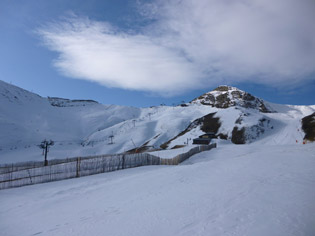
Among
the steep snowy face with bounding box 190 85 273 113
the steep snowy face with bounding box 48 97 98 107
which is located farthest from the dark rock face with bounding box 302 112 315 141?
the steep snowy face with bounding box 48 97 98 107

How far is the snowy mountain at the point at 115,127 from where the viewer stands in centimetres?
5938

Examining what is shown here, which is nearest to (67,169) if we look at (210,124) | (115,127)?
(210,124)

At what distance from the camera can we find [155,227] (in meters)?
5.30

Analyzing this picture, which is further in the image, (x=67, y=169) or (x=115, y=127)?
(x=115, y=127)

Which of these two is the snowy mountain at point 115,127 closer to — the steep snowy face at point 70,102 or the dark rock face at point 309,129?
the dark rock face at point 309,129

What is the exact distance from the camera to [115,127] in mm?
105750

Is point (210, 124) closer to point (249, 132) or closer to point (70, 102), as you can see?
point (249, 132)

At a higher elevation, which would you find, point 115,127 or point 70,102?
point 70,102

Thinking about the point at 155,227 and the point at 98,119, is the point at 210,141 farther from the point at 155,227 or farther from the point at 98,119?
the point at 98,119

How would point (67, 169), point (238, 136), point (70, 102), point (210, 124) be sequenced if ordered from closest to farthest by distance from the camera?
point (67, 169) < point (238, 136) < point (210, 124) < point (70, 102)

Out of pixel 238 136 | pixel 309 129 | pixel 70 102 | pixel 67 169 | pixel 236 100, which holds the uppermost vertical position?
pixel 70 102

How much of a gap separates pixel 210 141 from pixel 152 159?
35.9 meters

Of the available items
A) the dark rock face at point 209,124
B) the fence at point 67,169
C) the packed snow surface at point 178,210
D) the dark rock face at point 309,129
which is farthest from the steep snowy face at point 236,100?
the packed snow surface at point 178,210

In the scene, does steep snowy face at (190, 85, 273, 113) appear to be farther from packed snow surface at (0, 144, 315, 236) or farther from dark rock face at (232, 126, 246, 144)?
packed snow surface at (0, 144, 315, 236)
